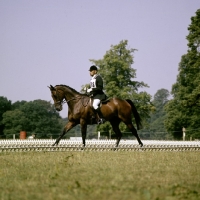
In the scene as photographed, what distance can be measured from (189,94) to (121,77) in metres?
11.4

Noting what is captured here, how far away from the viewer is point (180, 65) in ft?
189

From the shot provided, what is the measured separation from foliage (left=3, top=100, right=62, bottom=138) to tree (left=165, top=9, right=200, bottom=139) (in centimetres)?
4035

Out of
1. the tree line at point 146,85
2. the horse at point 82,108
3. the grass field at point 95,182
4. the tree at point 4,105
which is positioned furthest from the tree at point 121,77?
the tree at point 4,105

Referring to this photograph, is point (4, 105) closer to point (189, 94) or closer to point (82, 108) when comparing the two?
point (189, 94)

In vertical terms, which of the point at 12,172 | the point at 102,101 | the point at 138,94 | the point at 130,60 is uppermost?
the point at 130,60

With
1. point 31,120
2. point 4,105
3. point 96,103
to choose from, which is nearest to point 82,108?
point 96,103

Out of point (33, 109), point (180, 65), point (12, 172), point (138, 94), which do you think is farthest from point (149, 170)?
point (33, 109)

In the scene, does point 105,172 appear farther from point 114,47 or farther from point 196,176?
point 114,47

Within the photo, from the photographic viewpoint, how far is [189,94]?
40062mm

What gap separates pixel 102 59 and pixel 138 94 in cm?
643

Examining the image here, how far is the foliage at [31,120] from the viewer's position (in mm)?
91250

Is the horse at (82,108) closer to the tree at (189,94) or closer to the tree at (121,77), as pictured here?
the tree at (189,94)

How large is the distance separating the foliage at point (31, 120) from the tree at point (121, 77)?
133 ft

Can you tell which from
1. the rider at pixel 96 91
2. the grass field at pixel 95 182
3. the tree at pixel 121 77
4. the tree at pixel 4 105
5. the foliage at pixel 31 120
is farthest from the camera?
the tree at pixel 4 105
